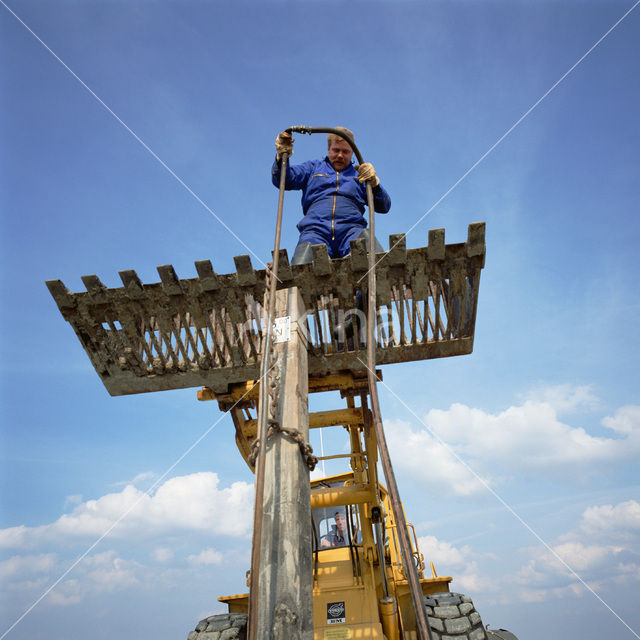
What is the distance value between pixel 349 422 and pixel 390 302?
196cm

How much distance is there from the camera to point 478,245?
14.7 ft

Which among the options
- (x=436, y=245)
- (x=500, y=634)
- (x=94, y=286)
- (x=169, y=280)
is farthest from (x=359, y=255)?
(x=500, y=634)

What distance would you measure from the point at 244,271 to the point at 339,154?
88.3 inches

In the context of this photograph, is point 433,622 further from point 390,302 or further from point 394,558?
point 390,302

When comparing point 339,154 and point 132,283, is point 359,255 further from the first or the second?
point 132,283

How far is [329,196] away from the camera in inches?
221

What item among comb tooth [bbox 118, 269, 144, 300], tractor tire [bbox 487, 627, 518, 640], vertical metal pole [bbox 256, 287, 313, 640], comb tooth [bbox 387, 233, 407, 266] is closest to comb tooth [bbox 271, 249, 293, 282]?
comb tooth [bbox 387, 233, 407, 266]

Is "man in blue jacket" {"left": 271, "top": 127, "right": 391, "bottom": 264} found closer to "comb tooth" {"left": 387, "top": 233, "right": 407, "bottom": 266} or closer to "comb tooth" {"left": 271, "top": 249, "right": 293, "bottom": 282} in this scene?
"comb tooth" {"left": 387, "top": 233, "right": 407, "bottom": 266}

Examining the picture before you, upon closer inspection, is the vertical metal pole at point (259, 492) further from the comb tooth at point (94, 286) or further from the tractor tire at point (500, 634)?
the tractor tire at point (500, 634)

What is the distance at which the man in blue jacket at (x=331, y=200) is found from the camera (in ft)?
17.4

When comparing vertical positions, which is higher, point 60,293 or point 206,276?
point 60,293

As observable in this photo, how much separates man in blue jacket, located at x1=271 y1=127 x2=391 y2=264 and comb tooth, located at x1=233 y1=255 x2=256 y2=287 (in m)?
0.69

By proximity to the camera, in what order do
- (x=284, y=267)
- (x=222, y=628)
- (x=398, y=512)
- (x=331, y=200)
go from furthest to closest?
(x=222, y=628) < (x=331, y=200) < (x=284, y=267) < (x=398, y=512)

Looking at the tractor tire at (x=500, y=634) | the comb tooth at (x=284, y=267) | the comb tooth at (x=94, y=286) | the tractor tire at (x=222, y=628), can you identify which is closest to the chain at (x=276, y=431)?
the comb tooth at (x=284, y=267)
